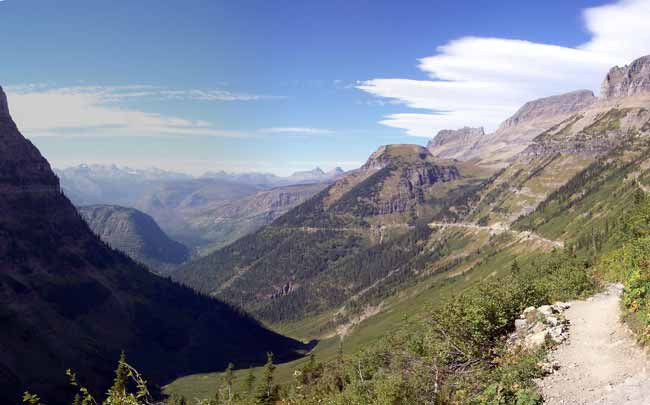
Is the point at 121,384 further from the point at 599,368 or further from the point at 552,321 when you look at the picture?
the point at 599,368

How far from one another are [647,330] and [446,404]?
529 inches

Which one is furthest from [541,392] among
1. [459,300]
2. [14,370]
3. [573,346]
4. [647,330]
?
[14,370]

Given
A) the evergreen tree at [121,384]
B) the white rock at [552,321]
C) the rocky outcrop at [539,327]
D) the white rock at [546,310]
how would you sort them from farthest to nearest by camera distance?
the white rock at [546,310], the white rock at [552,321], the rocky outcrop at [539,327], the evergreen tree at [121,384]

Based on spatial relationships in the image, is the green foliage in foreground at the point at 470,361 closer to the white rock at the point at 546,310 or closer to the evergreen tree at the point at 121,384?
the evergreen tree at the point at 121,384

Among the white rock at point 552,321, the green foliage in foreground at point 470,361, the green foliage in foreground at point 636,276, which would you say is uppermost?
the green foliage in foreground at point 636,276

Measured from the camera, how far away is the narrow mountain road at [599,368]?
20969mm

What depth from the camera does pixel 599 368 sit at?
945 inches

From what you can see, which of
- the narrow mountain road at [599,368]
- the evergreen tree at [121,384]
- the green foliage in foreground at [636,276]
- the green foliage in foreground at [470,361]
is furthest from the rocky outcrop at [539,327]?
the evergreen tree at [121,384]

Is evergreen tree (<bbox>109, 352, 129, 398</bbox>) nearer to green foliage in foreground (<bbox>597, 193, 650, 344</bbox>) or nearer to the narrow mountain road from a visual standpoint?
the narrow mountain road

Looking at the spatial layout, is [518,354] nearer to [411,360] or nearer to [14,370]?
[411,360]

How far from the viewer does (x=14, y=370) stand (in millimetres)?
167875

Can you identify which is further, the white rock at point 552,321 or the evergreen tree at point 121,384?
the white rock at point 552,321

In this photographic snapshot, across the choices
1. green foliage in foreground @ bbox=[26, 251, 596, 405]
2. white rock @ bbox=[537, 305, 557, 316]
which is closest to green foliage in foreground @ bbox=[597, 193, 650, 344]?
green foliage in foreground @ bbox=[26, 251, 596, 405]

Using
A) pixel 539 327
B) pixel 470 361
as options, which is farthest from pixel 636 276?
pixel 470 361
